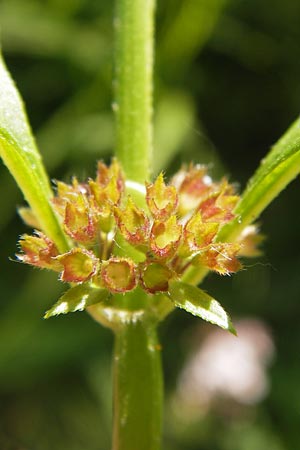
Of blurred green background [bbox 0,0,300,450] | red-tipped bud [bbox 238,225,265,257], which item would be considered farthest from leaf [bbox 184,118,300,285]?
blurred green background [bbox 0,0,300,450]

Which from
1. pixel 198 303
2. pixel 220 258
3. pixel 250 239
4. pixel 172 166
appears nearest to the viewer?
pixel 198 303

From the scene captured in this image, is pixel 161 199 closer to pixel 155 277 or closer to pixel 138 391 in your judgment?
pixel 155 277

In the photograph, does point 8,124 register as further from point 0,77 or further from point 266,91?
point 266,91

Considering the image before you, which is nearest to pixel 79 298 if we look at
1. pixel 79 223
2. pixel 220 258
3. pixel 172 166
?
pixel 79 223

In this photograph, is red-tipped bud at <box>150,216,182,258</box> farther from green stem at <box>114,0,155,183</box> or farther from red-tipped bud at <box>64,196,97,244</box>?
green stem at <box>114,0,155,183</box>

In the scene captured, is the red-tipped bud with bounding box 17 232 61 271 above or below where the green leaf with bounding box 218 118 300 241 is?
below
